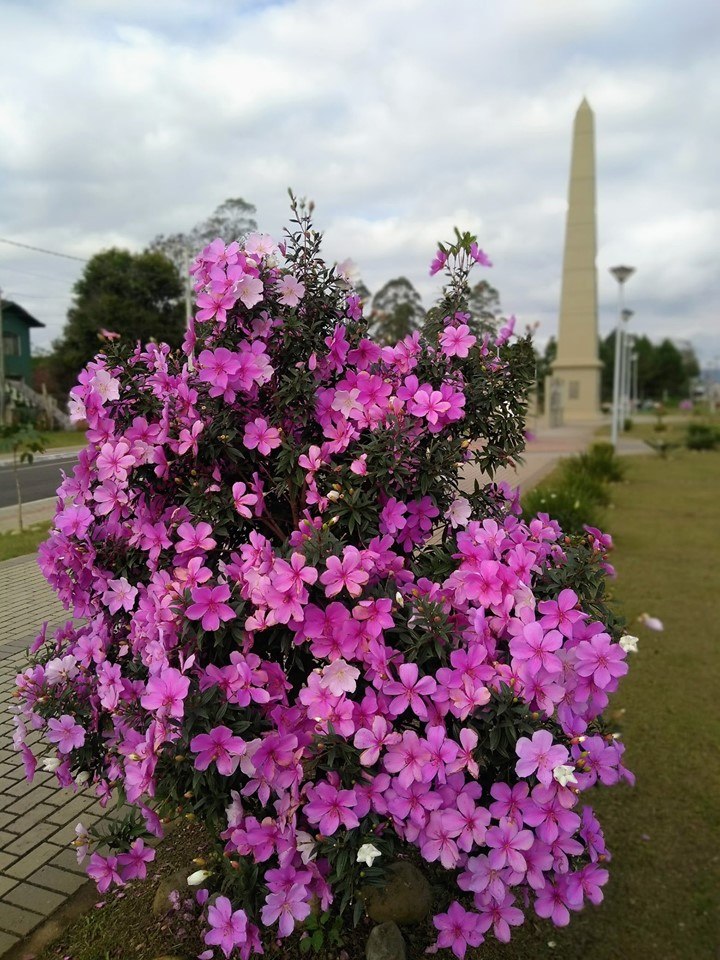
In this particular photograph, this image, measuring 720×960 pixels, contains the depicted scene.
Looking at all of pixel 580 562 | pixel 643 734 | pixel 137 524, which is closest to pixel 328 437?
pixel 137 524

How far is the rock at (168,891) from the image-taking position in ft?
8.00

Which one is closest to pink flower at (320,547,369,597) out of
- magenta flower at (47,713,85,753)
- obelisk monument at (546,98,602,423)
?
magenta flower at (47,713,85,753)

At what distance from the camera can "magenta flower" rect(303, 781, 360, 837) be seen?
1669mm

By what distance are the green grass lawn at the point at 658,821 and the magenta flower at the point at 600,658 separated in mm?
220

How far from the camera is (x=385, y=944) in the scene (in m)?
2.19

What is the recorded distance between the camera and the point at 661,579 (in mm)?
7320

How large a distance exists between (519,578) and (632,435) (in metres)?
32.3

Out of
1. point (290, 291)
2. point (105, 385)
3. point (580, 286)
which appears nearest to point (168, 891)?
point (105, 385)

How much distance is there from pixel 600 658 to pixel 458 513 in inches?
24.4

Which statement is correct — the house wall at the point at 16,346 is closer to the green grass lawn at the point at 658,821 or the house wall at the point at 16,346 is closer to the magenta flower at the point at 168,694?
the green grass lawn at the point at 658,821

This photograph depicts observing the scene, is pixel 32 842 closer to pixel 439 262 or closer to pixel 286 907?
pixel 286 907

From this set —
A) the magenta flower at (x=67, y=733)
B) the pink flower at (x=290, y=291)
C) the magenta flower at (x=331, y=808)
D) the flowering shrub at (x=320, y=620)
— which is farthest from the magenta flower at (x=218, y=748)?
the pink flower at (x=290, y=291)

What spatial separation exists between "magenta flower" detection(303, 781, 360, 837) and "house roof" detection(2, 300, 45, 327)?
37.3 meters

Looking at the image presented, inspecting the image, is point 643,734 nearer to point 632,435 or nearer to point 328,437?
point 328,437
